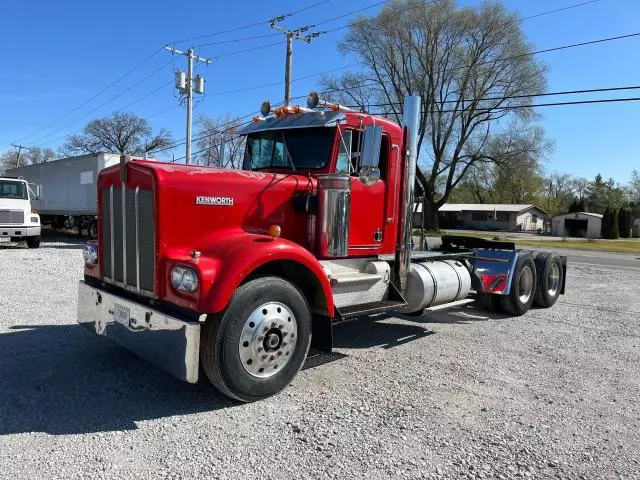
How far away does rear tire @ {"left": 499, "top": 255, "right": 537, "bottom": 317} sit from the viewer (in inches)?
320

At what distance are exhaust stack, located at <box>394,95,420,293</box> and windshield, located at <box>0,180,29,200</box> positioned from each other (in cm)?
Answer: 1535

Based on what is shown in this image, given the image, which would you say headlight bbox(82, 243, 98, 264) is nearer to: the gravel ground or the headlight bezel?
the gravel ground

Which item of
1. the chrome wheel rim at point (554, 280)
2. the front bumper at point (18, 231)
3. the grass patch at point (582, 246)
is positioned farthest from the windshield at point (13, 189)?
the grass patch at point (582, 246)

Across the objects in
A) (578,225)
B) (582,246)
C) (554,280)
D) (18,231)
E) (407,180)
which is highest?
(407,180)

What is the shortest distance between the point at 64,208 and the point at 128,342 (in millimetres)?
20980

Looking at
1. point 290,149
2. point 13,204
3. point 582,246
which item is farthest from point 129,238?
point 582,246

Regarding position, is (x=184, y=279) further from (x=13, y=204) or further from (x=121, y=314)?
(x=13, y=204)

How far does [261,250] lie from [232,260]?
0.26 metres

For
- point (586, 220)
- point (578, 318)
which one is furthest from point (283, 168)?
point (586, 220)

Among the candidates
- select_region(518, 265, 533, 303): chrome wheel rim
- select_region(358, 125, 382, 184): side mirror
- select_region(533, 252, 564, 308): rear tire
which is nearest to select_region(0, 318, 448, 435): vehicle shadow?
select_region(358, 125, 382, 184): side mirror

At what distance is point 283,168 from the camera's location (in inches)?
220

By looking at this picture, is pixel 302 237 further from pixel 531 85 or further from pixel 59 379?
pixel 531 85

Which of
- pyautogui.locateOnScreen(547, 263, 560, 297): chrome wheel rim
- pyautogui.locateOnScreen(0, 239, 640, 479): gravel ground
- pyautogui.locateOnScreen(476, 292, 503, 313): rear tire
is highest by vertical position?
pyautogui.locateOnScreen(547, 263, 560, 297): chrome wheel rim

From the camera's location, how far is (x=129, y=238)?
4500mm
